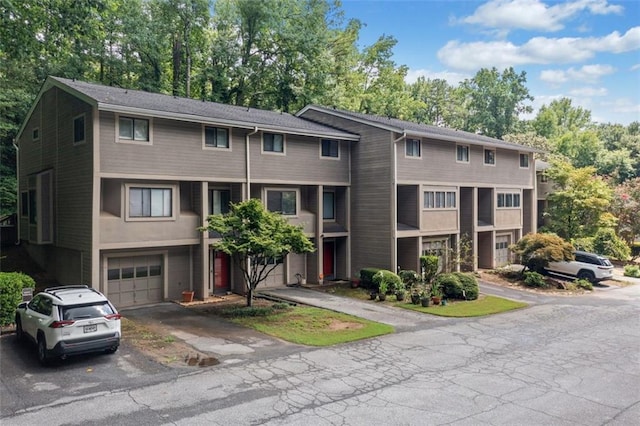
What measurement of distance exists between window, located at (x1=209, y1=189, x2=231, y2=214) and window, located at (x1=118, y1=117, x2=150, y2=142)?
433cm

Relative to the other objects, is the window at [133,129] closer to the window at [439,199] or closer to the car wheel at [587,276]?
the window at [439,199]

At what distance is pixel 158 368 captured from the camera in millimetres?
12578

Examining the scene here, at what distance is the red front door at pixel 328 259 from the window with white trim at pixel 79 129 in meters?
13.5

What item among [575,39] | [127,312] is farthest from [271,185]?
[575,39]

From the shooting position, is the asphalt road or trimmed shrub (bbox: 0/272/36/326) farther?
trimmed shrub (bbox: 0/272/36/326)

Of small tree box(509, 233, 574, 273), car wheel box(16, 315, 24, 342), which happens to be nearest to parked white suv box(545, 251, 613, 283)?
small tree box(509, 233, 574, 273)

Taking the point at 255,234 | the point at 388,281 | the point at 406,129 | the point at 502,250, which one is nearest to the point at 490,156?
the point at 502,250

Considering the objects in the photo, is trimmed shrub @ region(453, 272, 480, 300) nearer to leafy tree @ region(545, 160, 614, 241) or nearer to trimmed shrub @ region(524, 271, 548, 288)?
trimmed shrub @ region(524, 271, 548, 288)

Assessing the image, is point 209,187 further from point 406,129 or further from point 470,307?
point 470,307

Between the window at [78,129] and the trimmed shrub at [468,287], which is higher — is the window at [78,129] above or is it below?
above

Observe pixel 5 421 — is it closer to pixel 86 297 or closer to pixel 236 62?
pixel 86 297

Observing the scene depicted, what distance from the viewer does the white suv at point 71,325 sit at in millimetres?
12258

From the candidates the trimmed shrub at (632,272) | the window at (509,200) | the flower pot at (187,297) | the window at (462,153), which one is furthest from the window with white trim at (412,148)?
the trimmed shrub at (632,272)

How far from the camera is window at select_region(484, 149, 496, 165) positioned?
31381 millimetres
